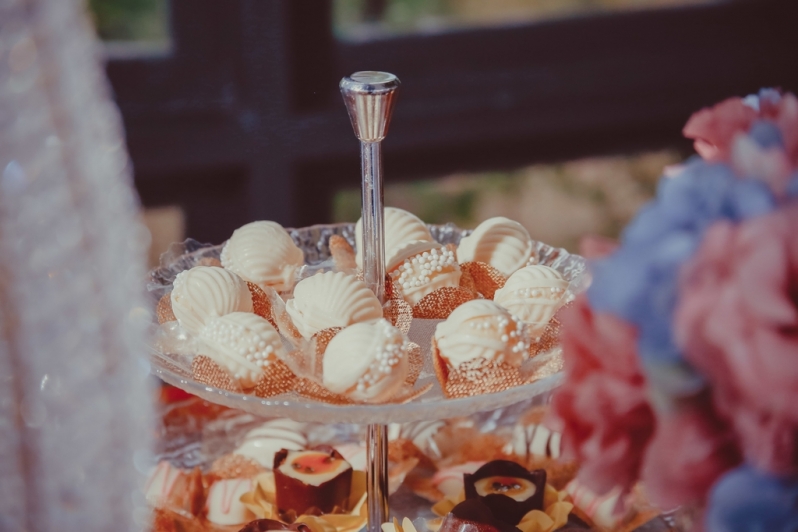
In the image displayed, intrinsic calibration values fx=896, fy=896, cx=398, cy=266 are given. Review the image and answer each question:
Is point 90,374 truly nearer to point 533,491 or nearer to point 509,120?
point 533,491

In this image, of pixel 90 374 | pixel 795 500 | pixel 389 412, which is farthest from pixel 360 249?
pixel 795 500

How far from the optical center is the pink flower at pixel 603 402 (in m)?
0.41

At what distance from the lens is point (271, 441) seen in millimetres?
994

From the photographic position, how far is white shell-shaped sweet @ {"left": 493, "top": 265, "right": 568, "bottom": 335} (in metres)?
0.77

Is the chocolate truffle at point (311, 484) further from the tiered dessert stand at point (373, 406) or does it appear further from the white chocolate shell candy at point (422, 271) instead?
the white chocolate shell candy at point (422, 271)

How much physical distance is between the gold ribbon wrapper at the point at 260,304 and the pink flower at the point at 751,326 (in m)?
0.51

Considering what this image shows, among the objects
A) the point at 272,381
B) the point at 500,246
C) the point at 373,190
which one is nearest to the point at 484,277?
the point at 500,246

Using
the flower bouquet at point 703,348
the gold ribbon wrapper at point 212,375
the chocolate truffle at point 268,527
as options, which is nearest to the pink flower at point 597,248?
the flower bouquet at point 703,348

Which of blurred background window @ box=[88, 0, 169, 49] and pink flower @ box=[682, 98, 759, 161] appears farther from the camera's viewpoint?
blurred background window @ box=[88, 0, 169, 49]

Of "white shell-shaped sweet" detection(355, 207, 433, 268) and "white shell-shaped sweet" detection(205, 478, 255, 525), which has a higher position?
"white shell-shaped sweet" detection(355, 207, 433, 268)

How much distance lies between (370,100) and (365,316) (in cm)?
18

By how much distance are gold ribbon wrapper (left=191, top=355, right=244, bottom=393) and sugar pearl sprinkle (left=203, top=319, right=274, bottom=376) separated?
1 cm

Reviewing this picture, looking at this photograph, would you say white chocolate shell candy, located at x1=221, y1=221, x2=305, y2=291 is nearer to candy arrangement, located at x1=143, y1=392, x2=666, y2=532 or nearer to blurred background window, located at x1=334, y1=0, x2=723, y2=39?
candy arrangement, located at x1=143, y1=392, x2=666, y2=532

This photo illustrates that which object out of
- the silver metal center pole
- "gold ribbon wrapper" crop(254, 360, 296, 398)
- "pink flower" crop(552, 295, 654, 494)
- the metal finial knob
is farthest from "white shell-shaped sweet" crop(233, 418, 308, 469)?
"pink flower" crop(552, 295, 654, 494)
